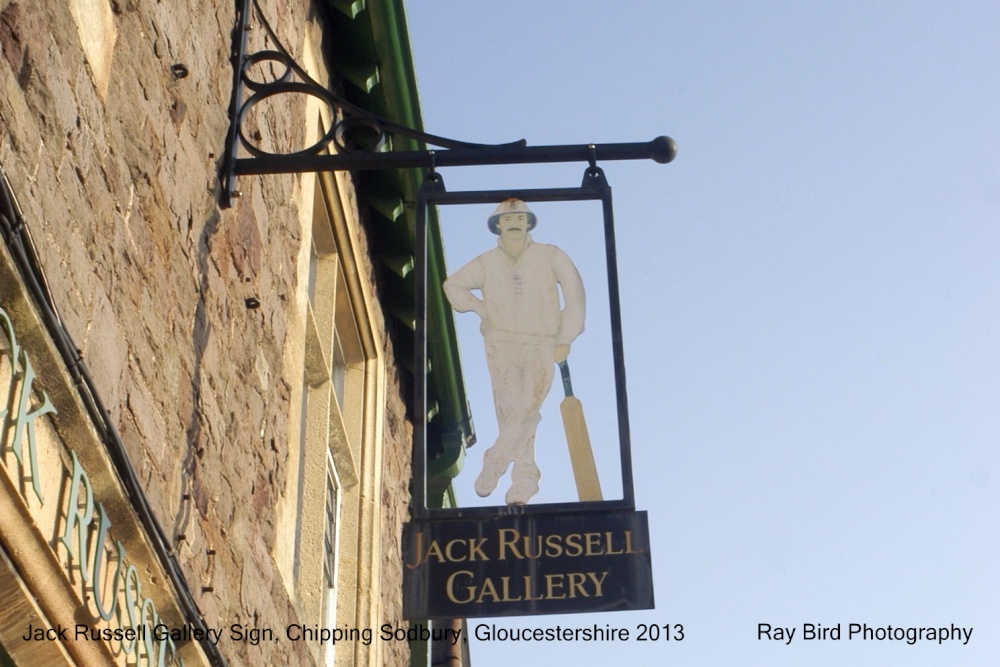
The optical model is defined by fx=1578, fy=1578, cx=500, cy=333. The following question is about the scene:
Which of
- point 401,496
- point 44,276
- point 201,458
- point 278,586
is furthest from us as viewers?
point 401,496

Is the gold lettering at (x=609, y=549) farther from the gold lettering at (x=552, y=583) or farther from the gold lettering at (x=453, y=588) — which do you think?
the gold lettering at (x=453, y=588)

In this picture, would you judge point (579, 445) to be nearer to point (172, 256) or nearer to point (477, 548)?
point (477, 548)

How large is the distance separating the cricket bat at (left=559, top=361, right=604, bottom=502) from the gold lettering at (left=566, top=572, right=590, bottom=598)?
0.98ft

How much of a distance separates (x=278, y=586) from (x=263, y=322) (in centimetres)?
101

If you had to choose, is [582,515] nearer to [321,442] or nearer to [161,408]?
[161,408]

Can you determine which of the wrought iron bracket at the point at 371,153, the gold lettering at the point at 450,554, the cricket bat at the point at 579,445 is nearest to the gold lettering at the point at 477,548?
the gold lettering at the point at 450,554

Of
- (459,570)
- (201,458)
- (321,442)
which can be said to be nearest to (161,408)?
(201,458)

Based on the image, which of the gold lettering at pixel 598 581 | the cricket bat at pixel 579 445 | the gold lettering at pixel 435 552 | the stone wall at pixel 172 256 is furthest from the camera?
the cricket bat at pixel 579 445

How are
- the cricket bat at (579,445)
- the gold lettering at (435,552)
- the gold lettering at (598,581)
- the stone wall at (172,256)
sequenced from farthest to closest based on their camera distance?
1. the cricket bat at (579,445)
2. the gold lettering at (435,552)
3. the gold lettering at (598,581)
4. the stone wall at (172,256)

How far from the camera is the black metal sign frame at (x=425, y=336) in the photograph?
4781 millimetres

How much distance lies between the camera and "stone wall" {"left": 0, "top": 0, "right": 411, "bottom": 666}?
3977 mm

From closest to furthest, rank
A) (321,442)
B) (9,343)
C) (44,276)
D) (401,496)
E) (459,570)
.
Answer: (9,343), (44,276), (459,570), (321,442), (401,496)

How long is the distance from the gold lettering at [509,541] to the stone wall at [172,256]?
0.96 meters

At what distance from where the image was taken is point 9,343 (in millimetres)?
3398
